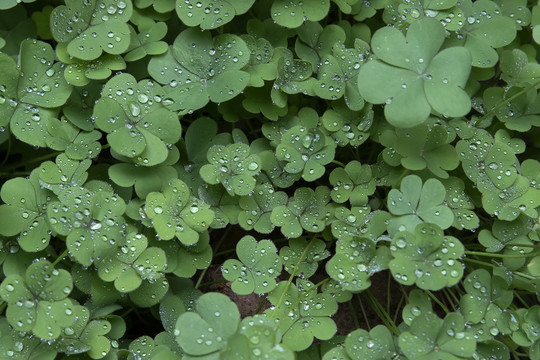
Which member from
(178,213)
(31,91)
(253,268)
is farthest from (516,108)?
(31,91)

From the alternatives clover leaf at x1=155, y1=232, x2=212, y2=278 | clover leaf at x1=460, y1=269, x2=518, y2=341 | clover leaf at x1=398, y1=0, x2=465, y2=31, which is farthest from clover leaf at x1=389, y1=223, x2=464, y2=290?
clover leaf at x1=398, y1=0, x2=465, y2=31

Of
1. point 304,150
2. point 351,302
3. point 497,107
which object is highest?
point 497,107

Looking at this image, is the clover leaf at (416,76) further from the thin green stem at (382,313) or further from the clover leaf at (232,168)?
the thin green stem at (382,313)

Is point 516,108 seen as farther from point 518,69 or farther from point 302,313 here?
point 302,313

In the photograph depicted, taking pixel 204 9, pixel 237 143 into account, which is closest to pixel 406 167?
pixel 237 143

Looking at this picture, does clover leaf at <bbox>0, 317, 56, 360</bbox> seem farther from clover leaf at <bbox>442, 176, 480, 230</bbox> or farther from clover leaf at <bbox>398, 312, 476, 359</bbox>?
clover leaf at <bbox>442, 176, 480, 230</bbox>

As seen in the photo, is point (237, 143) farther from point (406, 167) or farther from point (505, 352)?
point (505, 352)
